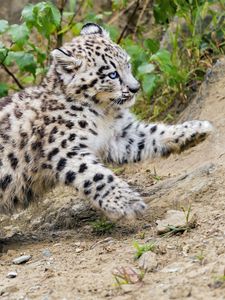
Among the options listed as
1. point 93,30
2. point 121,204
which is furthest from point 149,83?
point 121,204

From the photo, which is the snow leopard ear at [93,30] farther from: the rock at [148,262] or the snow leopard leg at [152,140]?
the rock at [148,262]

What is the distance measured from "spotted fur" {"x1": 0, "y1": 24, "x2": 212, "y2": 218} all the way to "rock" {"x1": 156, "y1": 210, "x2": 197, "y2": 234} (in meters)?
0.83

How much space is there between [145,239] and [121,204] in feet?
1.19

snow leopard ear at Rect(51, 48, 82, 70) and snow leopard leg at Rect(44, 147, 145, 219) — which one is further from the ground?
snow leopard ear at Rect(51, 48, 82, 70)

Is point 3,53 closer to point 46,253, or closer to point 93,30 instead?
point 93,30

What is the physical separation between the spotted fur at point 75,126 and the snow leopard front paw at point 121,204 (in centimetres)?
40

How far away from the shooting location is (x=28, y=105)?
22.6 ft

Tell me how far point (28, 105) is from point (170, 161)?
1.83 meters

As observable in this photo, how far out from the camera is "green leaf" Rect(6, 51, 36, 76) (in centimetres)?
827

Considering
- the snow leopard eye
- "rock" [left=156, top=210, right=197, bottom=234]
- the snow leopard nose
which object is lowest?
"rock" [left=156, top=210, right=197, bottom=234]

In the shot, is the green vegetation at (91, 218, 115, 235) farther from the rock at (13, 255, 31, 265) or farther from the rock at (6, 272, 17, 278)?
the rock at (6, 272, 17, 278)

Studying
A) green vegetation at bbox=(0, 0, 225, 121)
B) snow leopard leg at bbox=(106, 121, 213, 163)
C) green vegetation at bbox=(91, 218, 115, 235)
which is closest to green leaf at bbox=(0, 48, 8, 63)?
green vegetation at bbox=(0, 0, 225, 121)

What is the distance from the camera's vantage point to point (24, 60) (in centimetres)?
829

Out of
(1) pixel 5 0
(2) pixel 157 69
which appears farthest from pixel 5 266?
(1) pixel 5 0
